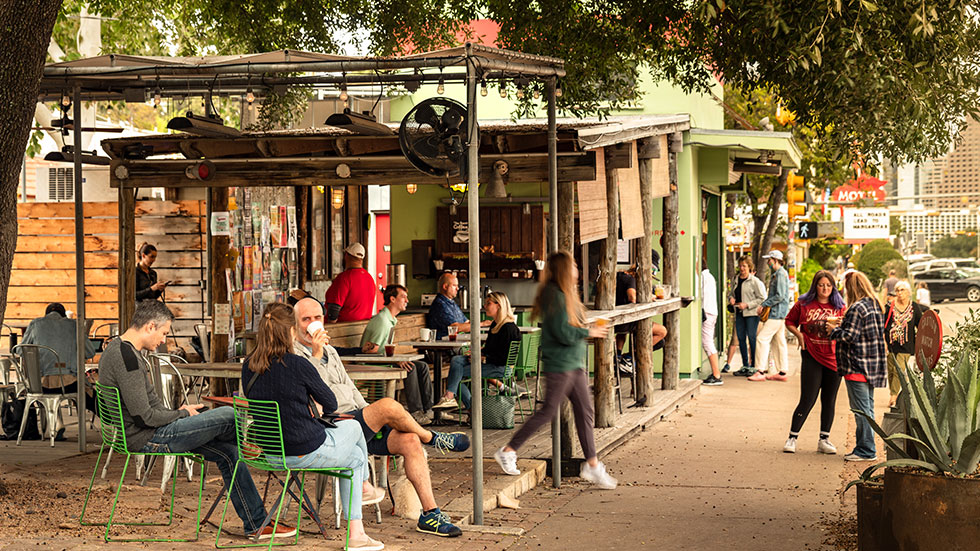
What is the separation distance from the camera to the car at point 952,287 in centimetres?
4806

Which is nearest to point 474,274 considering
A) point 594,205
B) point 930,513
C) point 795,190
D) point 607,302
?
point 930,513

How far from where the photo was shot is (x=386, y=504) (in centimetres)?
782

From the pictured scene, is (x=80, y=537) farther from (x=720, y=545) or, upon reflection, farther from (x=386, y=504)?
(x=720, y=545)

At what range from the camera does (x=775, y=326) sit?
16.8 metres

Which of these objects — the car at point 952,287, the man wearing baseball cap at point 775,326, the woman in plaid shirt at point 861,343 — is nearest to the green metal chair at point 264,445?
the woman in plaid shirt at point 861,343

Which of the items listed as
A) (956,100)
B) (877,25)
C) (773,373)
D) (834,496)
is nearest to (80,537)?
(834,496)

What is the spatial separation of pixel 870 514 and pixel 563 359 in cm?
285

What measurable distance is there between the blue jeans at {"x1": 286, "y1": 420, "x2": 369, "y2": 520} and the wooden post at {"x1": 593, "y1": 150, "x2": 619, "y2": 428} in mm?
4297

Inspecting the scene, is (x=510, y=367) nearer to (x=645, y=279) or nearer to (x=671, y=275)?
(x=645, y=279)

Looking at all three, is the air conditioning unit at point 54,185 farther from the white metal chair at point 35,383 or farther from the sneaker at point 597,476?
the sneaker at point 597,476

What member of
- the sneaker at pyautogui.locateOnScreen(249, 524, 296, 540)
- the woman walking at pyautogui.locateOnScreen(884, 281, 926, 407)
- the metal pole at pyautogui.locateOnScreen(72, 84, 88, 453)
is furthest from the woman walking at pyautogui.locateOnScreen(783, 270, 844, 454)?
the metal pole at pyautogui.locateOnScreen(72, 84, 88, 453)

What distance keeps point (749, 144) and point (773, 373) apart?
161 inches

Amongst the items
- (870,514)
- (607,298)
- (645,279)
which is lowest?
(870,514)

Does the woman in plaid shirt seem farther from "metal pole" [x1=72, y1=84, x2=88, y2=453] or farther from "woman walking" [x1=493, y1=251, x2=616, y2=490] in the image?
"metal pole" [x1=72, y1=84, x2=88, y2=453]
